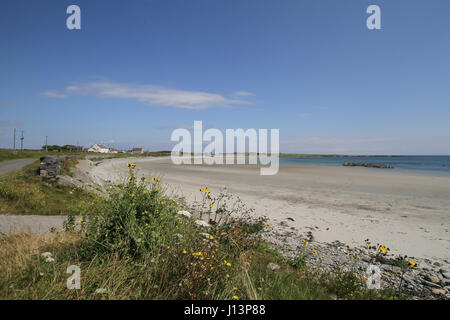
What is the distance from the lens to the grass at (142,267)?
8.66 feet

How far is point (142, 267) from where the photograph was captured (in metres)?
2.96

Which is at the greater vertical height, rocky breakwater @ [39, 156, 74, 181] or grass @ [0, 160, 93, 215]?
rocky breakwater @ [39, 156, 74, 181]

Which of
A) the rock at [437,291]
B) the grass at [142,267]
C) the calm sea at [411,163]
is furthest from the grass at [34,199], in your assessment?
Answer: the calm sea at [411,163]

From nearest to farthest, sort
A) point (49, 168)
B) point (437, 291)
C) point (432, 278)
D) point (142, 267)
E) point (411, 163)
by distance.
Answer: point (142, 267) → point (437, 291) → point (432, 278) → point (49, 168) → point (411, 163)

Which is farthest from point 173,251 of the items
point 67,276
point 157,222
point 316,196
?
point 316,196

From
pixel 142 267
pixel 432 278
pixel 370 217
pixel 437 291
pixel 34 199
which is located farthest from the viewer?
pixel 370 217

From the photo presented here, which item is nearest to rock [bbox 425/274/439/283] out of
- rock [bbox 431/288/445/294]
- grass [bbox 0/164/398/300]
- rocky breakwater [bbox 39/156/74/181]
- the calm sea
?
rock [bbox 431/288/445/294]

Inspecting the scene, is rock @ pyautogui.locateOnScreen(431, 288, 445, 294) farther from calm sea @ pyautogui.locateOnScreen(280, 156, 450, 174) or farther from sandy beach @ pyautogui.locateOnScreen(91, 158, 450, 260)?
calm sea @ pyautogui.locateOnScreen(280, 156, 450, 174)

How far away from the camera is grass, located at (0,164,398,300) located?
264 centimetres

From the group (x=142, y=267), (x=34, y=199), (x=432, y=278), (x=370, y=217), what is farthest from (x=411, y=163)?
(x=34, y=199)

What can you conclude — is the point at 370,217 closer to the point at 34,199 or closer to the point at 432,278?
the point at 432,278
